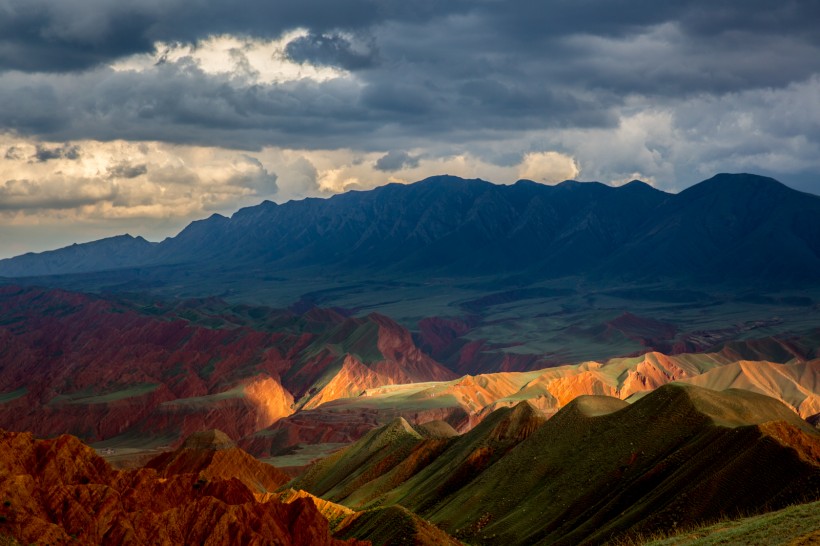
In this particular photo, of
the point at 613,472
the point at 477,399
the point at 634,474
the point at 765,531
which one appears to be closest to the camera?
the point at 765,531

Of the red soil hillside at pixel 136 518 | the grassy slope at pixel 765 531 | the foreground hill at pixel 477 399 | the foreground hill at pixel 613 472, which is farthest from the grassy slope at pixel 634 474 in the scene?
the foreground hill at pixel 477 399

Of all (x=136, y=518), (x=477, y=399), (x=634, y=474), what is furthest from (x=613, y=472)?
(x=477, y=399)

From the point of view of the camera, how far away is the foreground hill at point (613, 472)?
5719 centimetres

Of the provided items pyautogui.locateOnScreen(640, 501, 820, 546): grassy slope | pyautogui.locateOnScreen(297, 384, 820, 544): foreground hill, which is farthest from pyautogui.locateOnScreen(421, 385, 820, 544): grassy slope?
pyautogui.locateOnScreen(640, 501, 820, 546): grassy slope

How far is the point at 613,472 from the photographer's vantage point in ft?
232

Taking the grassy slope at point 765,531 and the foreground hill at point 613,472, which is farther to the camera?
the foreground hill at point 613,472

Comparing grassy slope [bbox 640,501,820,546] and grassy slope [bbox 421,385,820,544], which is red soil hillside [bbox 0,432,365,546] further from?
grassy slope [bbox 640,501,820,546]

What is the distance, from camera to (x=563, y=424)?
84.0 metres

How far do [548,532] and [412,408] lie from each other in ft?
371

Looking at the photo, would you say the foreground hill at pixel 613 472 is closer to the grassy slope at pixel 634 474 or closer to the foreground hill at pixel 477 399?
the grassy slope at pixel 634 474

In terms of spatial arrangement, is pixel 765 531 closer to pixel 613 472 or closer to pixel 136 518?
pixel 613 472

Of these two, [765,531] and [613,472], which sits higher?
[765,531]

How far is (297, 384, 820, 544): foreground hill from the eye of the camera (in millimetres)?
57188

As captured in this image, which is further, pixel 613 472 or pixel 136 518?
pixel 613 472
